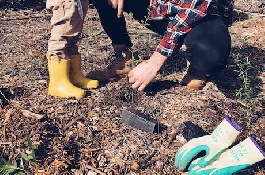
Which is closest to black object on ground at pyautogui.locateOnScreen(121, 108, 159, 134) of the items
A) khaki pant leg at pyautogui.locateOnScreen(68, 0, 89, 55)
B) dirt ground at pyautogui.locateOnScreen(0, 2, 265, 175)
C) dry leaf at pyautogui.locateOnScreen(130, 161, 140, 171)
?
dirt ground at pyautogui.locateOnScreen(0, 2, 265, 175)

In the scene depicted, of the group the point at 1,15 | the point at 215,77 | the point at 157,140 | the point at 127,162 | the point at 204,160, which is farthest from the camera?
the point at 1,15

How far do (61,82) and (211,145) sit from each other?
4.76ft

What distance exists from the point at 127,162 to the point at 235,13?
368cm

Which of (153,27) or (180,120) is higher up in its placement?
(153,27)

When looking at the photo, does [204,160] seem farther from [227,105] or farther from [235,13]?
[235,13]

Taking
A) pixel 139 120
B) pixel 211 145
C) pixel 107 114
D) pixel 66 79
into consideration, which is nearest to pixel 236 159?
pixel 211 145

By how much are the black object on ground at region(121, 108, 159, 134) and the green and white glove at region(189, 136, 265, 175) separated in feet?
1.75

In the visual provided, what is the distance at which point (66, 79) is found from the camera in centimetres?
289

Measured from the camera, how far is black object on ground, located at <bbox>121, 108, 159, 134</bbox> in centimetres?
256

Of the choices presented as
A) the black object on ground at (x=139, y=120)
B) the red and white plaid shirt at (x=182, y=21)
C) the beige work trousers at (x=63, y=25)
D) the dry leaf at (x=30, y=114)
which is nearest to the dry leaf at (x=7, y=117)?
the dry leaf at (x=30, y=114)

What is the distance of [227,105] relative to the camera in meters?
2.99

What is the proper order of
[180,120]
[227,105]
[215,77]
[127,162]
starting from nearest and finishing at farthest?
1. [127,162]
2. [180,120]
3. [227,105]
4. [215,77]

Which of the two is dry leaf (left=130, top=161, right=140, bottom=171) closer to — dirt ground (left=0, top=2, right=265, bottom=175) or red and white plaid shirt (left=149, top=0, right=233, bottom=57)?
dirt ground (left=0, top=2, right=265, bottom=175)

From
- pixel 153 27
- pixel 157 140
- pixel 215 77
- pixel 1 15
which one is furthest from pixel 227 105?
pixel 1 15
